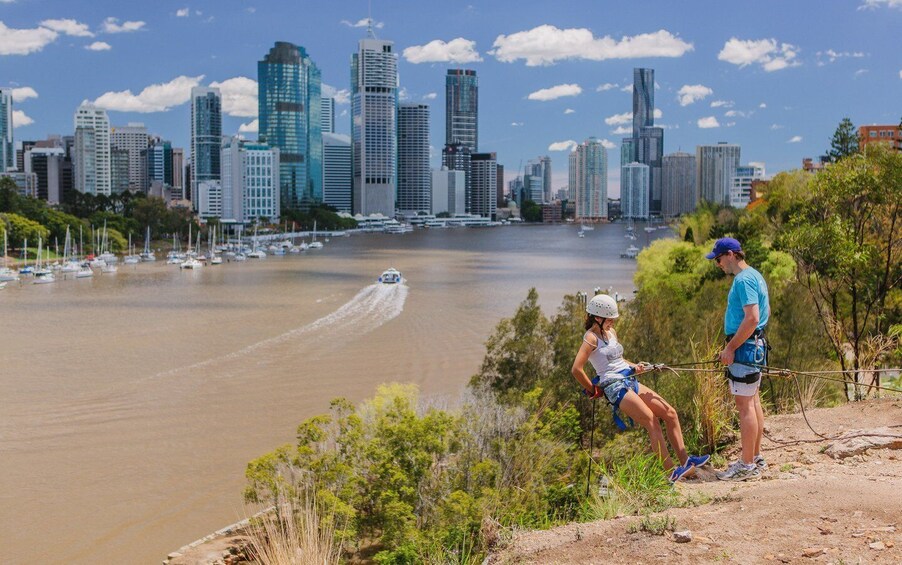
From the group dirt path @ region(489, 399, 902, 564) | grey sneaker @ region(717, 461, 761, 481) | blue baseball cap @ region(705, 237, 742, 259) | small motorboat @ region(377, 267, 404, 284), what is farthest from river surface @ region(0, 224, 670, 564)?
blue baseball cap @ region(705, 237, 742, 259)

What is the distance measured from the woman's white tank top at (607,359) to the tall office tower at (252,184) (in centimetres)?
18258

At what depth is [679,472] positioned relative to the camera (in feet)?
20.5

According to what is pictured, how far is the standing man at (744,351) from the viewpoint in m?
5.96

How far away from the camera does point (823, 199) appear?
12.1 m

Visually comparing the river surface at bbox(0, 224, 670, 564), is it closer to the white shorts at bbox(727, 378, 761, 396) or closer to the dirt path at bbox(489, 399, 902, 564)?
the dirt path at bbox(489, 399, 902, 564)

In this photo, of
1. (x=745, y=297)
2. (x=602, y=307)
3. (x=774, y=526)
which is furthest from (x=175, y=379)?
(x=774, y=526)

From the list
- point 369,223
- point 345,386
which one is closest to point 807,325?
point 345,386

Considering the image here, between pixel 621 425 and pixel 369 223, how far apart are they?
176 metres

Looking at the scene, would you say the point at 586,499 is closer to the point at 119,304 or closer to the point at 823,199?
the point at 823,199

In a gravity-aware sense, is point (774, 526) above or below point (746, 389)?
below

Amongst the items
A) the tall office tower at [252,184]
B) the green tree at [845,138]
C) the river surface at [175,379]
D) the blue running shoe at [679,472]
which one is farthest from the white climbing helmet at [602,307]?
the tall office tower at [252,184]

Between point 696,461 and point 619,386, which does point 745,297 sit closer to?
point 619,386

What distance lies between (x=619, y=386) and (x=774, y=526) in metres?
1.70

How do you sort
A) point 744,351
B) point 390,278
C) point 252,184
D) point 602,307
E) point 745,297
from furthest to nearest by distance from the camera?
point 252,184 < point 390,278 < point 602,307 < point 744,351 < point 745,297
